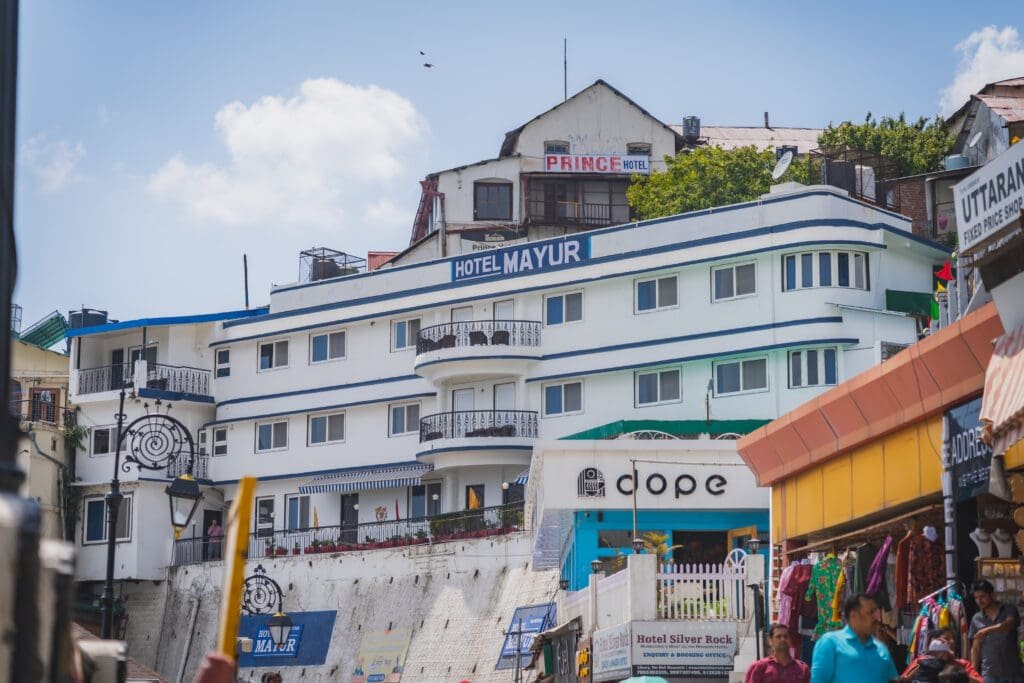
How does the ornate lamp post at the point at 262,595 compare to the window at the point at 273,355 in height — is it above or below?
below

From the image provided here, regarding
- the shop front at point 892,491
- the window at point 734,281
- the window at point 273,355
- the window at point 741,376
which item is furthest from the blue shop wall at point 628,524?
the window at point 273,355

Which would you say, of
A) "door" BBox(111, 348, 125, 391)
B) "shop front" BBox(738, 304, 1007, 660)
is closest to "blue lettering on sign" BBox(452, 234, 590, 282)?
"door" BBox(111, 348, 125, 391)

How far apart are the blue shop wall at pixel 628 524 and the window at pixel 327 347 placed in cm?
1935

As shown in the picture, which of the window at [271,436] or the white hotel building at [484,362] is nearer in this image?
the white hotel building at [484,362]

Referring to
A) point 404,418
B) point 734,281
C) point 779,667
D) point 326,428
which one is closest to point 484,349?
point 404,418

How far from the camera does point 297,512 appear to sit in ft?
192

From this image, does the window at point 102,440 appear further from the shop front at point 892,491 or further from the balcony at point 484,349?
the shop front at point 892,491

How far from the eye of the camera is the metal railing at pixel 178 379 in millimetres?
59750

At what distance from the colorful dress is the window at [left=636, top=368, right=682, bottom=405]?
28.0 meters

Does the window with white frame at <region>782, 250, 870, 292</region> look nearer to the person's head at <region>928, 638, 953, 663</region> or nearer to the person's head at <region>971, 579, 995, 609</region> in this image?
the person's head at <region>971, 579, 995, 609</region>

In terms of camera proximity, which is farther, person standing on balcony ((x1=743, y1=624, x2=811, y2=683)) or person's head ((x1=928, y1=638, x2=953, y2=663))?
person's head ((x1=928, y1=638, x2=953, y2=663))

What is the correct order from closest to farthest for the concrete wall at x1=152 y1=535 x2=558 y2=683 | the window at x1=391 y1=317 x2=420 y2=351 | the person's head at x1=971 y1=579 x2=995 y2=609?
1. the person's head at x1=971 y1=579 x2=995 y2=609
2. the concrete wall at x1=152 y1=535 x2=558 y2=683
3. the window at x1=391 y1=317 x2=420 y2=351

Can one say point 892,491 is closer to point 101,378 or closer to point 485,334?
point 485,334

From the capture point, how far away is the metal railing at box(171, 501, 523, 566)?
48.5 metres
